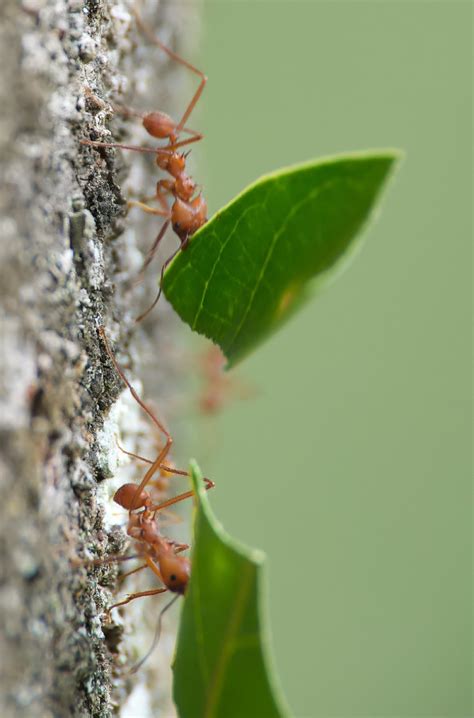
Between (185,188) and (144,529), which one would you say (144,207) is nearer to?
(185,188)

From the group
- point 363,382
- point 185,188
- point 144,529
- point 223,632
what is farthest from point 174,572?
point 363,382

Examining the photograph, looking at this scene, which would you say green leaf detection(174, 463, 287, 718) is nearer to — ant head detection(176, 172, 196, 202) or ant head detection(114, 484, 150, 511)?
ant head detection(114, 484, 150, 511)

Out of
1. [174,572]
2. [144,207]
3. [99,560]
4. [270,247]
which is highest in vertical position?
[270,247]

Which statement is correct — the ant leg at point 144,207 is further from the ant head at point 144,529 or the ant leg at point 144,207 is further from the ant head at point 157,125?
the ant head at point 144,529

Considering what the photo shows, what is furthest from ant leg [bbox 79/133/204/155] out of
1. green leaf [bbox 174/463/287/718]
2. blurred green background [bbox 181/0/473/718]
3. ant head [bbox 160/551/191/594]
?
blurred green background [bbox 181/0/473/718]

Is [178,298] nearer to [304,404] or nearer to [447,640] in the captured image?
[304,404]

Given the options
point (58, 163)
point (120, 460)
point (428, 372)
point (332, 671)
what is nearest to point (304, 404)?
point (428, 372)
